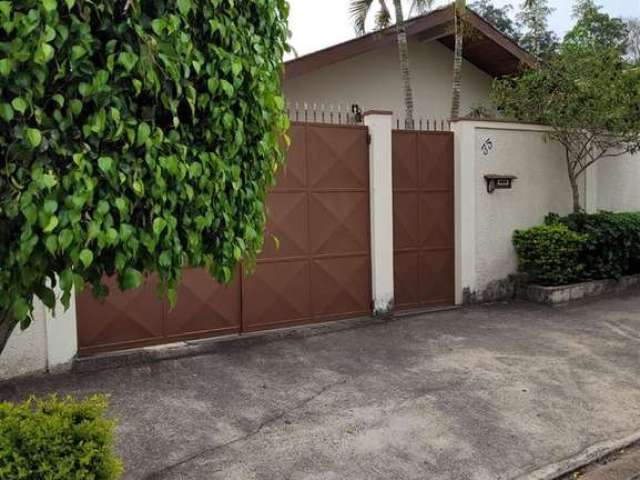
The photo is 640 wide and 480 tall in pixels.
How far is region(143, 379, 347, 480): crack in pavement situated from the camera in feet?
11.2

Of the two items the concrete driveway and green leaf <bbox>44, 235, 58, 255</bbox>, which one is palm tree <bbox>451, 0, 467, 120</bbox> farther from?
green leaf <bbox>44, 235, 58, 255</bbox>

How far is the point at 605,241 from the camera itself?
8477mm

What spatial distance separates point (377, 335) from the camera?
653 cm

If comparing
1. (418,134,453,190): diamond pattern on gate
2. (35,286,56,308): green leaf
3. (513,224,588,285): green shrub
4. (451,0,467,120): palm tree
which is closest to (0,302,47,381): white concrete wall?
(35,286,56,308): green leaf

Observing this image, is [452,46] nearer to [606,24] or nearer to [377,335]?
[606,24]

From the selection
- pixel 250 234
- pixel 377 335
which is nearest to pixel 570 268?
pixel 377 335

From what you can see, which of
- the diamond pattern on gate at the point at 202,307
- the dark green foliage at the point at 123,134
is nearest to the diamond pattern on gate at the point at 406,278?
the diamond pattern on gate at the point at 202,307

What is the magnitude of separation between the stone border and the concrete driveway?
1198 millimetres

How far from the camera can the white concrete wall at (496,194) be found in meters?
7.84

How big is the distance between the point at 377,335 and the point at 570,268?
3.47 metres

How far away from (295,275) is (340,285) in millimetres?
650

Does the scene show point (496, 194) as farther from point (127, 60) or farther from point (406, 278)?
point (127, 60)

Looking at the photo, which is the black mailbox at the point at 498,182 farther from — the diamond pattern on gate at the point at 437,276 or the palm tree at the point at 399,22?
the palm tree at the point at 399,22

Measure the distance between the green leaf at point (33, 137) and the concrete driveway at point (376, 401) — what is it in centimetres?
241
